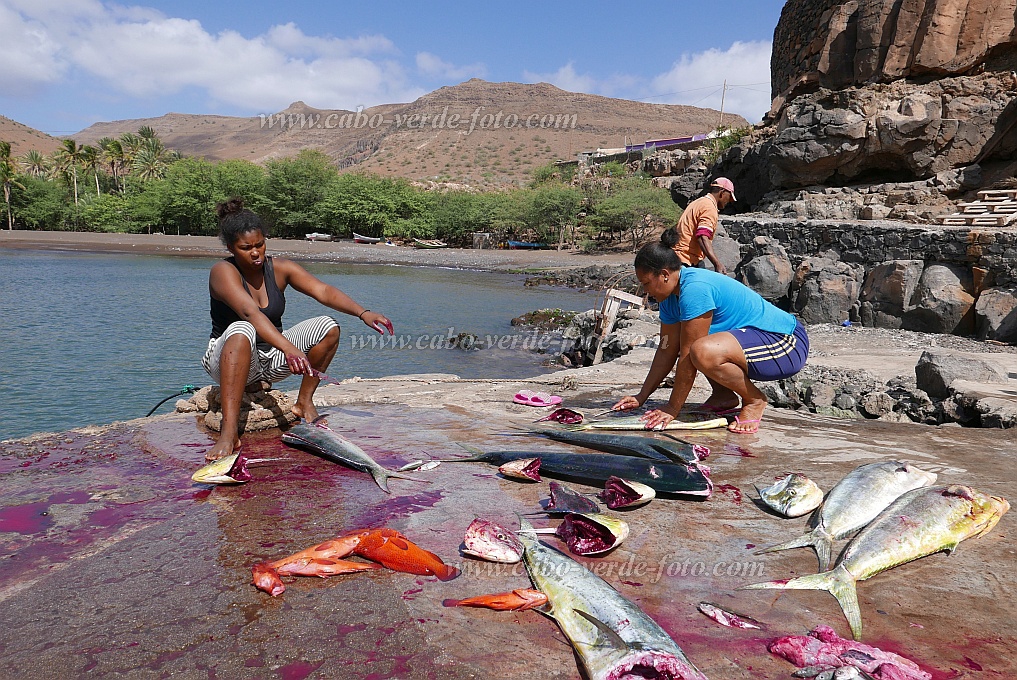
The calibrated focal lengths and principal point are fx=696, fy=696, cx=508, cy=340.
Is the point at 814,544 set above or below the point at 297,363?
below

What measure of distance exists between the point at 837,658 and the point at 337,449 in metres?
3.09

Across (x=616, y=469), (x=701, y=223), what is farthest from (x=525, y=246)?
(x=616, y=469)

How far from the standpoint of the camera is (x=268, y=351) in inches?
201

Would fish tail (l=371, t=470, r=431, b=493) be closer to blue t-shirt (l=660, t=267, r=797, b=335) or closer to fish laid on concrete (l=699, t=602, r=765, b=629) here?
fish laid on concrete (l=699, t=602, r=765, b=629)

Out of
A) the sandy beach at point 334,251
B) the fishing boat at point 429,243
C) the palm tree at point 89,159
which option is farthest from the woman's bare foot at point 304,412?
the palm tree at point 89,159

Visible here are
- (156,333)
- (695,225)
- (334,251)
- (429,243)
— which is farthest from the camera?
(429,243)

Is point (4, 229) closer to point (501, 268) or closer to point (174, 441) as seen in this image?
point (501, 268)

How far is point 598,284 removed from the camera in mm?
31031

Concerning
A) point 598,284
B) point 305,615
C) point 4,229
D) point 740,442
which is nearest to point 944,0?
point 598,284

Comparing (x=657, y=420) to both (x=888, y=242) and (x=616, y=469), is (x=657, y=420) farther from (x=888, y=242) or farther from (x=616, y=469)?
(x=888, y=242)

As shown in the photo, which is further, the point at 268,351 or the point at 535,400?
the point at 535,400

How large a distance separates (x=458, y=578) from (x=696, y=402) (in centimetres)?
434

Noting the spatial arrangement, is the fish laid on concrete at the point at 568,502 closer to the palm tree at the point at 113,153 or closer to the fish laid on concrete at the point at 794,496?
the fish laid on concrete at the point at 794,496

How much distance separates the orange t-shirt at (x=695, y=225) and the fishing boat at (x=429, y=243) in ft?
140
